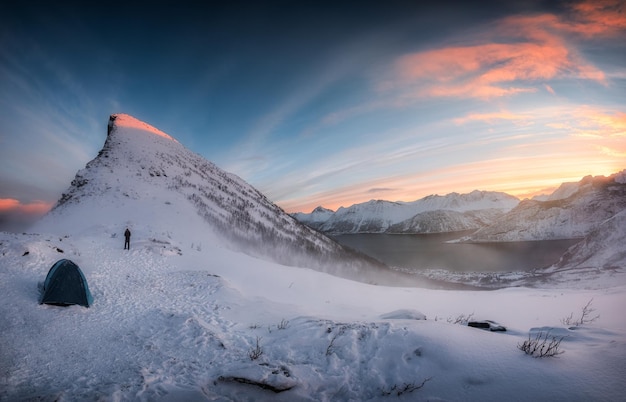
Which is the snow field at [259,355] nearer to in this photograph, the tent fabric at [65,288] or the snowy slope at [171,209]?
the tent fabric at [65,288]

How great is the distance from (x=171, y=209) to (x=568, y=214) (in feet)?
526

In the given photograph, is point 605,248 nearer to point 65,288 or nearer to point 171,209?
point 65,288

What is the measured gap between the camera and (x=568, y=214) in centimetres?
11806

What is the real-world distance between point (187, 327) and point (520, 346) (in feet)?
30.4

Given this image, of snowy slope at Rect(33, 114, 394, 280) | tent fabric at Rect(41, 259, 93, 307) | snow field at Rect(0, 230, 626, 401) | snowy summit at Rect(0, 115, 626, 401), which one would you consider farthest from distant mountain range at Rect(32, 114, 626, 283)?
snow field at Rect(0, 230, 626, 401)

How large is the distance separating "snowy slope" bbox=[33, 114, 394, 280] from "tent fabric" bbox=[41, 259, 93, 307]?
11419mm

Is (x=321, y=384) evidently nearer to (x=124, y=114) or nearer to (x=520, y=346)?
(x=520, y=346)

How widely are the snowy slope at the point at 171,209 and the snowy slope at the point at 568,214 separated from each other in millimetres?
105503

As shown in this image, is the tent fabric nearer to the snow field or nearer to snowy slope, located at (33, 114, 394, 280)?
the snow field

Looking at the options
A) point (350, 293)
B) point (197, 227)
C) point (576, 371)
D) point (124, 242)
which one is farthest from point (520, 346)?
point (197, 227)

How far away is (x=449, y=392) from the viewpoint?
4.63 meters

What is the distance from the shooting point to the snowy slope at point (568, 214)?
9829 cm

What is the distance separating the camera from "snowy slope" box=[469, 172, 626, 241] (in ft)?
322

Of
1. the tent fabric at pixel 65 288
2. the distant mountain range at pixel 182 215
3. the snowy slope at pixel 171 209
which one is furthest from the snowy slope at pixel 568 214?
the tent fabric at pixel 65 288
